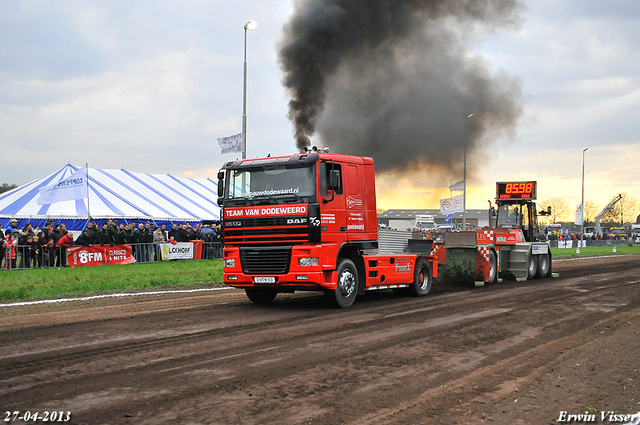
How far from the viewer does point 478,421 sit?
181 inches

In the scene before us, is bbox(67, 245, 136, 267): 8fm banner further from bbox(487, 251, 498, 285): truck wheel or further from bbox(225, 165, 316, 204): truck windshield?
bbox(487, 251, 498, 285): truck wheel

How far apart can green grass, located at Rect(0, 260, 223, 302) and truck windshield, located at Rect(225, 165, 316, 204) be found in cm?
526

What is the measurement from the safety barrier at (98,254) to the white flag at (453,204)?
14372 millimetres

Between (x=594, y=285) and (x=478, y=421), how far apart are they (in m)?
13.3

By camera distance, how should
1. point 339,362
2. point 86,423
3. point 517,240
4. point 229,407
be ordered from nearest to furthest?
point 86,423, point 229,407, point 339,362, point 517,240

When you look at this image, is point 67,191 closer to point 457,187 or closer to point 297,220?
point 297,220

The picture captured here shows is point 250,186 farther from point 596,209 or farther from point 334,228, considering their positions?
point 596,209

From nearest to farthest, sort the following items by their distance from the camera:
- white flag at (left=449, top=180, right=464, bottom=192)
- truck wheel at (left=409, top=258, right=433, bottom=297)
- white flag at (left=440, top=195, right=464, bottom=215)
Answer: truck wheel at (left=409, top=258, right=433, bottom=297), white flag at (left=440, top=195, right=464, bottom=215), white flag at (left=449, top=180, right=464, bottom=192)

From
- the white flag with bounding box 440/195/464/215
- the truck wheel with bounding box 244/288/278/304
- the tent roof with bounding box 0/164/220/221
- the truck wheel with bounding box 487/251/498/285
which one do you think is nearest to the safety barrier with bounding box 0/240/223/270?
the tent roof with bounding box 0/164/220/221

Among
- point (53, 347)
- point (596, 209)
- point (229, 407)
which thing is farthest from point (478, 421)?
point (596, 209)

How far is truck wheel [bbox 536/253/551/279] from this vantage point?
63.7 feet

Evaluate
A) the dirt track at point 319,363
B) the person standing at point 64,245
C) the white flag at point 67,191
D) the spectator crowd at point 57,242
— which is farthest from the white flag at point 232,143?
the dirt track at point 319,363

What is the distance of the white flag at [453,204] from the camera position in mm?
31906

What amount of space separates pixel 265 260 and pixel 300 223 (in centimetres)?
105
